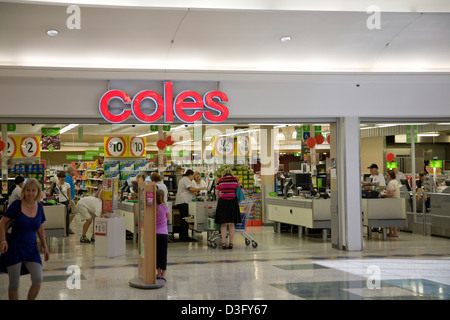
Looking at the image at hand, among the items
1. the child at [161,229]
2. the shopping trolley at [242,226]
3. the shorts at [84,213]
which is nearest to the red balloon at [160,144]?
the shorts at [84,213]

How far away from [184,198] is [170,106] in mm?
3078

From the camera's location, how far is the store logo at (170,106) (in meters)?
9.32

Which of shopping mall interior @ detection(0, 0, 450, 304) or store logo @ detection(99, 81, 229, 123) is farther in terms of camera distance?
store logo @ detection(99, 81, 229, 123)

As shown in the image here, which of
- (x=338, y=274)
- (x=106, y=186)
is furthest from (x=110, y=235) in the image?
(x=338, y=274)

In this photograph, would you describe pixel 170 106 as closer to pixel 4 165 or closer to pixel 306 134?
pixel 4 165

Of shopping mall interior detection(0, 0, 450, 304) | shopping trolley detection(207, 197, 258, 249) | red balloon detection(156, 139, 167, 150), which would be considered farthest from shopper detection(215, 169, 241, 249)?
red balloon detection(156, 139, 167, 150)

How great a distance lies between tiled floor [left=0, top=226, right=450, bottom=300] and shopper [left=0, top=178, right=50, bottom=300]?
3.69ft

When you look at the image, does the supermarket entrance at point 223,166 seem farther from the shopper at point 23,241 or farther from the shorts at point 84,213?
the shopper at point 23,241

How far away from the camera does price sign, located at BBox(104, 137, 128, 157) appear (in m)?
15.5

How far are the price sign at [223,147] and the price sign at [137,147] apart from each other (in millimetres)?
2472

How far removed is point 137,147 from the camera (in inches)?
623

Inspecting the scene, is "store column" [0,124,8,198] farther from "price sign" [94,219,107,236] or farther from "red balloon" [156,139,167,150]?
"price sign" [94,219,107,236]

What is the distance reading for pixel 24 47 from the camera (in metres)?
8.84
